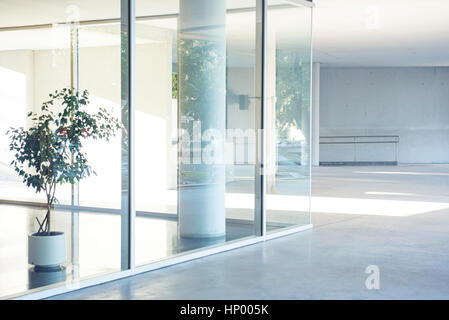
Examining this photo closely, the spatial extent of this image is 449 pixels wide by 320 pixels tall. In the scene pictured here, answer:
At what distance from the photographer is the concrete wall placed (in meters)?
24.3

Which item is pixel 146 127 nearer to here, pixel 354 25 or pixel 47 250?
pixel 47 250

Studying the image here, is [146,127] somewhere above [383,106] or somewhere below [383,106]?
below

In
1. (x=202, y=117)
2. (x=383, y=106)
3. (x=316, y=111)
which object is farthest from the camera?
(x=383, y=106)

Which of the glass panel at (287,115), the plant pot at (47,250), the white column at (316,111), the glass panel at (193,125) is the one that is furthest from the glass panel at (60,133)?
the white column at (316,111)

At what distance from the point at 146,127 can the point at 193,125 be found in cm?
82

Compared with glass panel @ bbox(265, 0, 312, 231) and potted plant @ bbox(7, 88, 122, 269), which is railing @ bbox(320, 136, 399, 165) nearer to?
glass panel @ bbox(265, 0, 312, 231)

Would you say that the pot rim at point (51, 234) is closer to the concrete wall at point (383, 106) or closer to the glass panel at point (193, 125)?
the glass panel at point (193, 125)

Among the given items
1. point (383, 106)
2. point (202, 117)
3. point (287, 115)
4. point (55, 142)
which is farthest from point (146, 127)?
point (383, 106)

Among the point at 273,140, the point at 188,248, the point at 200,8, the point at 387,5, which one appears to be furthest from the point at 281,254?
the point at 387,5

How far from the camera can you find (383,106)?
24.4 meters

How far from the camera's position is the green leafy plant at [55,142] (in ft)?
15.8

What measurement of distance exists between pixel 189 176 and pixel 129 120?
3.67 feet
